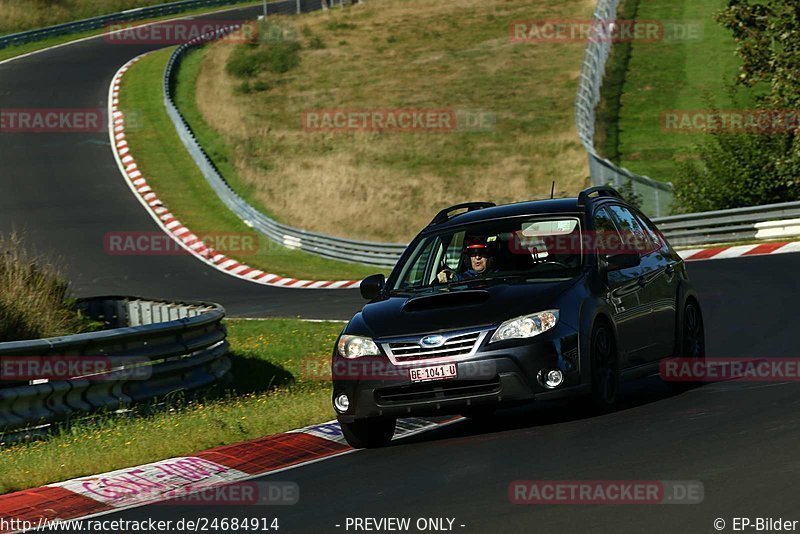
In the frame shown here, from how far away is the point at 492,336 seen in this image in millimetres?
9195

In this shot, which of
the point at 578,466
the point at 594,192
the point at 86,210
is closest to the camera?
the point at 578,466

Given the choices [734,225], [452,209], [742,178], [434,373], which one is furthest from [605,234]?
[742,178]

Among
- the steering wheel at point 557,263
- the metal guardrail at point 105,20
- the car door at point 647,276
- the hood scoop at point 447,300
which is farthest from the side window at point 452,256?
the metal guardrail at point 105,20

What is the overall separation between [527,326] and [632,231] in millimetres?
2393

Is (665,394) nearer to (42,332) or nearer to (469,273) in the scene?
(469,273)

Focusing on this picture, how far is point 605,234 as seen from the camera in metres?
10.6

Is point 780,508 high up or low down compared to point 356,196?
up

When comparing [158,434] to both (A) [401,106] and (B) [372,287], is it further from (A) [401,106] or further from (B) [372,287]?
(A) [401,106]

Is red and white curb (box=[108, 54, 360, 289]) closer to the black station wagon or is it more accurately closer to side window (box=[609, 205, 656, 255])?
side window (box=[609, 205, 656, 255])

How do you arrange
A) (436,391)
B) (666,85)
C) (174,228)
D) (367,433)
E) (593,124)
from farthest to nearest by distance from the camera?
1. (666,85)
2. (593,124)
3. (174,228)
4. (367,433)
5. (436,391)

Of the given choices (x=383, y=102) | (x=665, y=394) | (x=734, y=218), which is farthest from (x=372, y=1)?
(x=665, y=394)

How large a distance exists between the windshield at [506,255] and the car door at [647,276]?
0.78 m

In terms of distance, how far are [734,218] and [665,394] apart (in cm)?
1654

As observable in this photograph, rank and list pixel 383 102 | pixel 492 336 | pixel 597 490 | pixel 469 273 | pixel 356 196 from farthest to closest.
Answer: pixel 383 102, pixel 356 196, pixel 469 273, pixel 492 336, pixel 597 490
